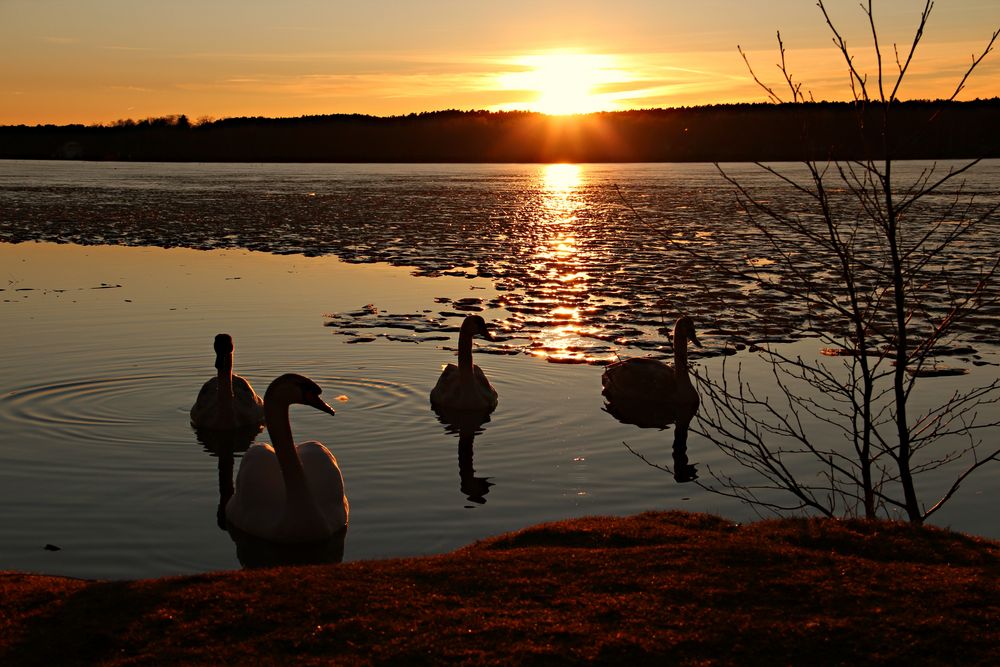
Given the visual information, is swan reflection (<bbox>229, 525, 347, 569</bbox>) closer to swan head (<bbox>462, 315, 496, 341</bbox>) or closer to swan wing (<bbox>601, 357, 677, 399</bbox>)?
swan head (<bbox>462, 315, 496, 341</bbox>)

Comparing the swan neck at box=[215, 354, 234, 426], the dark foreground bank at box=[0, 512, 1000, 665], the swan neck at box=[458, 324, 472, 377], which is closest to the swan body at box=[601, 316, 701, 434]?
the swan neck at box=[458, 324, 472, 377]

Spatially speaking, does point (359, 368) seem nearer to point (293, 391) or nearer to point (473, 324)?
point (473, 324)

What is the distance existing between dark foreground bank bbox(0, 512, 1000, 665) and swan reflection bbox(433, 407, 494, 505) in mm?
2278

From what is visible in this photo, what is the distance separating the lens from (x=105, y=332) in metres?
15.9

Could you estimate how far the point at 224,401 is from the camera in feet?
36.9

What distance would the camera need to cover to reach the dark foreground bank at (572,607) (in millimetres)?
5172

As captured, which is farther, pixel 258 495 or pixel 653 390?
pixel 653 390

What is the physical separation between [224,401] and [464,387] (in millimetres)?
2548

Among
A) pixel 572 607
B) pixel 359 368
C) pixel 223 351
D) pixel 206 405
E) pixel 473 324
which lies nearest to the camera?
pixel 572 607

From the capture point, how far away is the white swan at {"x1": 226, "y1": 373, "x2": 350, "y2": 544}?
8.15 m

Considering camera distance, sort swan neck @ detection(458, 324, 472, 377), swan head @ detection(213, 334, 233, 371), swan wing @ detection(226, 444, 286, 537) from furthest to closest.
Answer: swan neck @ detection(458, 324, 472, 377)
swan head @ detection(213, 334, 233, 371)
swan wing @ detection(226, 444, 286, 537)

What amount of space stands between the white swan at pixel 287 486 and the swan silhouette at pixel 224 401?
8.53 ft

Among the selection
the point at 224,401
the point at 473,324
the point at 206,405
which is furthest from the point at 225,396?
the point at 473,324

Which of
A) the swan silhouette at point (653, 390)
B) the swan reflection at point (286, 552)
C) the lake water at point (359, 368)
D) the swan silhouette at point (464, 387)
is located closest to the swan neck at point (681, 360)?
the swan silhouette at point (653, 390)
